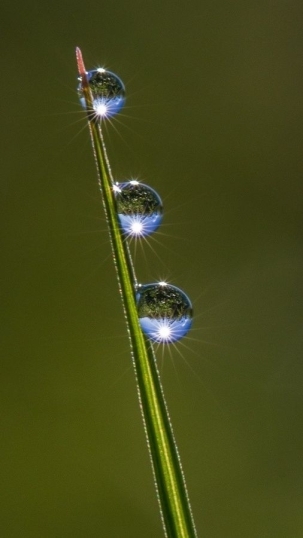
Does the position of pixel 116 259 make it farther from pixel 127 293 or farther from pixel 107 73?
pixel 107 73

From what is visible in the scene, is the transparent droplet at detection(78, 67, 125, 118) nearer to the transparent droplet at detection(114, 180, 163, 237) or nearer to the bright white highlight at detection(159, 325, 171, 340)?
the transparent droplet at detection(114, 180, 163, 237)

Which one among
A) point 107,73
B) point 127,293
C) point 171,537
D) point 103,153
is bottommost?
point 171,537

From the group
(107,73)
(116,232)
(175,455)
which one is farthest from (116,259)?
(107,73)

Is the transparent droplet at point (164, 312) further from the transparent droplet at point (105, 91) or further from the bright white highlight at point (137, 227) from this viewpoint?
the transparent droplet at point (105, 91)

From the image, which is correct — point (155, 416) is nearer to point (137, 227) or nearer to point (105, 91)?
point (137, 227)

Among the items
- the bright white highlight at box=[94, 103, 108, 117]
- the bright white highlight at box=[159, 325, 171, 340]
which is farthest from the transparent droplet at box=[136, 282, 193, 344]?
the bright white highlight at box=[94, 103, 108, 117]

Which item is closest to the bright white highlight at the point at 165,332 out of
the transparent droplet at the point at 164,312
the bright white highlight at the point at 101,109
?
the transparent droplet at the point at 164,312
